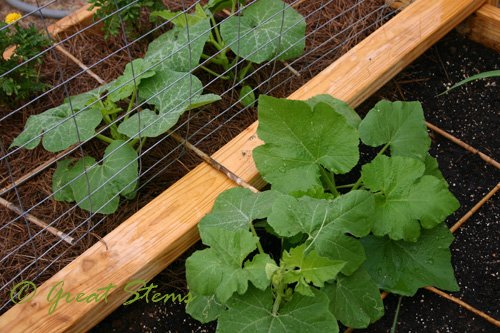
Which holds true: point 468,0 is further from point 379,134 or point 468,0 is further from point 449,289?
point 449,289

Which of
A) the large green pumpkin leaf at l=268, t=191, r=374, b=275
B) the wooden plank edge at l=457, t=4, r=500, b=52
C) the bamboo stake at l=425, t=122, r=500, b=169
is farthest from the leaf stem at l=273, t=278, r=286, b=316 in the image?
the wooden plank edge at l=457, t=4, r=500, b=52

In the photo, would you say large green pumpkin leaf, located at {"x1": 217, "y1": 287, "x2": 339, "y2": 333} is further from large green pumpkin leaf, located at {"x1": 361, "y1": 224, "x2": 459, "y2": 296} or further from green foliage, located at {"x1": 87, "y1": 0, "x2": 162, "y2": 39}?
green foliage, located at {"x1": 87, "y1": 0, "x2": 162, "y2": 39}

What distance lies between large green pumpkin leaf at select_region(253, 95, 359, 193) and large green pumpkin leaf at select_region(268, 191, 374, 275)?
0.13 m

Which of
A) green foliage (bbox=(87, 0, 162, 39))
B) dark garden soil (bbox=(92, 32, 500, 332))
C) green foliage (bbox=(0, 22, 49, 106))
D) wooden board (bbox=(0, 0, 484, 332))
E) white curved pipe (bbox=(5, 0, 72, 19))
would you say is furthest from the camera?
white curved pipe (bbox=(5, 0, 72, 19))

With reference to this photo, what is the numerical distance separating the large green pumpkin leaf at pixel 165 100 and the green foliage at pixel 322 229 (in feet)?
0.87

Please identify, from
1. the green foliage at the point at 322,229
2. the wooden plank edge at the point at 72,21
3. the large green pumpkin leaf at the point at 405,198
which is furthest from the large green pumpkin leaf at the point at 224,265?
the wooden plank edge at the point at 72,21

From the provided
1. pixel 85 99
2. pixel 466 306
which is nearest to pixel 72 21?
pixel 85 99

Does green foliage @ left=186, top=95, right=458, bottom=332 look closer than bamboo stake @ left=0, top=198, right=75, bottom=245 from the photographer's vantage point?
Yes

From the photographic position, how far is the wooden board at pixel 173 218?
1.54 metres

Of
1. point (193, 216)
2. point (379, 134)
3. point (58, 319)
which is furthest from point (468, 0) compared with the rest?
point (58, 319)

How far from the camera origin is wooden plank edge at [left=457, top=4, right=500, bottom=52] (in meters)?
2.20

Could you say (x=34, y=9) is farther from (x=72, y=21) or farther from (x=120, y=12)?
(x=120, y=12)

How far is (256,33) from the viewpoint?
6.42 feet

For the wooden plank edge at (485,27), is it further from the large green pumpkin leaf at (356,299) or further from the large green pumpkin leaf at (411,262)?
the large green pumpkin leaf at (356,299)
